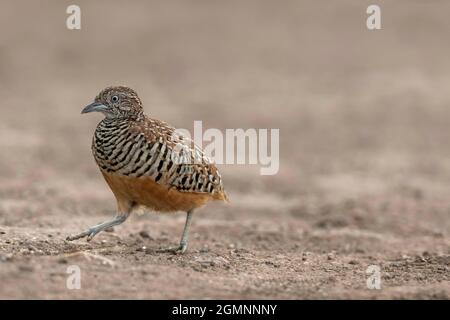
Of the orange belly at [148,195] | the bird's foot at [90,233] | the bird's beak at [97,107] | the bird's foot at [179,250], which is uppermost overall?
the bird's beak at [97,107]

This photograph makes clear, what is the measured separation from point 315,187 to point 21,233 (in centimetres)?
681

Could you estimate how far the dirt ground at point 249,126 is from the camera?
8.41m

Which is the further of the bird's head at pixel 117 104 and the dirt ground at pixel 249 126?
the bird's head at pixel 117 104

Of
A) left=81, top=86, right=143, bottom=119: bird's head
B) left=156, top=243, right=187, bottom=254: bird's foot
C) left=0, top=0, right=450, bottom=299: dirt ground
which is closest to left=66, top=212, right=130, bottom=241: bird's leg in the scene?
left=0, top=0, right=450, bottom=299: dirt ground

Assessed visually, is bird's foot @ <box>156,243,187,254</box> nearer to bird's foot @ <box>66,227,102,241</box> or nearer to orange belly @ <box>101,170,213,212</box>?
orange belly @ <box>101,170,213,212</box>

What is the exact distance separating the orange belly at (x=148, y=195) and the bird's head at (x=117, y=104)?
0.60m

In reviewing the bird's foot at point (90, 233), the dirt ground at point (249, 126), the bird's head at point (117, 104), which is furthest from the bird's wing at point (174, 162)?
the bird's foot at point (90, 233)

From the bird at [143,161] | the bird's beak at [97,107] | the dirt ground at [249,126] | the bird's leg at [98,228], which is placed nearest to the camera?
the dirt ground at [249,126]

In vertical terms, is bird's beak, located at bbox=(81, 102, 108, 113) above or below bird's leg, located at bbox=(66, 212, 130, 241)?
above

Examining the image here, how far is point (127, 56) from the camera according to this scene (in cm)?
2500

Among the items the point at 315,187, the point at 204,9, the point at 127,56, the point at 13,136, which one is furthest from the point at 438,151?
the point at 204,9

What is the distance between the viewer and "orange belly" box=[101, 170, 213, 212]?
8672mm

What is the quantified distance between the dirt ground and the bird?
20.6 inches

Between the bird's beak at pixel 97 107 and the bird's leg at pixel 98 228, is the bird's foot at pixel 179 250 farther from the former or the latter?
the bird's beak at pixel 97 107
